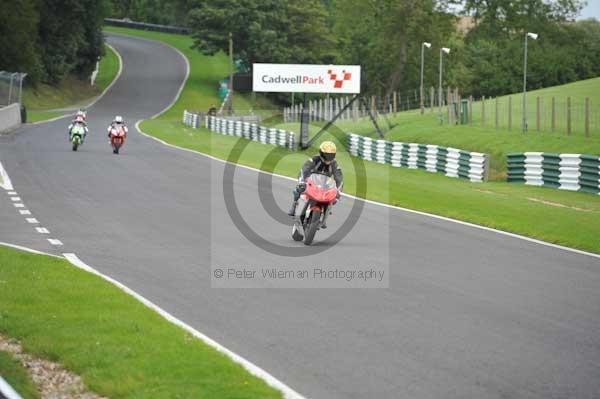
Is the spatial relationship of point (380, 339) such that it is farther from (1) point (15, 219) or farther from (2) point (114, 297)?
(1) point (15, 219)

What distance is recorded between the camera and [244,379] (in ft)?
27.0

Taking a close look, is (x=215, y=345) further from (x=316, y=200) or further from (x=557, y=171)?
(x=557, y=171)

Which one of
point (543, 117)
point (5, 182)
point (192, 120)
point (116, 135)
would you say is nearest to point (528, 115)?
point (543, 117)

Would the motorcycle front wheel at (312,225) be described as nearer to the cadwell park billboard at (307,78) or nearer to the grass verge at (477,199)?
the grass verge at (477,199)

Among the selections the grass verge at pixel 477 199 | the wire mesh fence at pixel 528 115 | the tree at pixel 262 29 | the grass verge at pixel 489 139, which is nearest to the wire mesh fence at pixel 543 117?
the wire mesh fence at pixel 528 115

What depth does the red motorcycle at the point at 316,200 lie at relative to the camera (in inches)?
658

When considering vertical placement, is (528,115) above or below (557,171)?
above

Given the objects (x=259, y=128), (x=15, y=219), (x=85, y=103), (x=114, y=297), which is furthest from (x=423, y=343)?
(x=85, y=103)

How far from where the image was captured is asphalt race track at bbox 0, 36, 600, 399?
880 cm

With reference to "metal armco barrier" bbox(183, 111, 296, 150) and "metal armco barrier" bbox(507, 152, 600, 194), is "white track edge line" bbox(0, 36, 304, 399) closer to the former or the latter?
"metal armco barrier" bbox(507, 152, 600, 194)

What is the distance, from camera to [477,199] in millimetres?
26156

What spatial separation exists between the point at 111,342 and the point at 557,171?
75.6 feet

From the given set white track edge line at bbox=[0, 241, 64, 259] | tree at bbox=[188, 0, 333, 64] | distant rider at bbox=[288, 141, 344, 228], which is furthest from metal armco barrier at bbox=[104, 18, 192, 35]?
white track edge line at bbox=[0, 241, 64, 259]

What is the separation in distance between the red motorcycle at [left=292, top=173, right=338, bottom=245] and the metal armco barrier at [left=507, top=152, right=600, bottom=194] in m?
13.4
